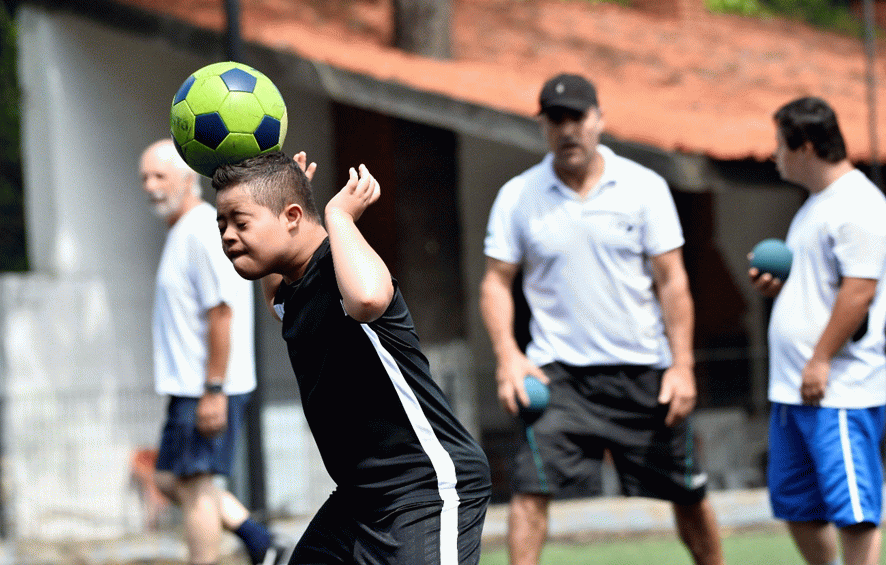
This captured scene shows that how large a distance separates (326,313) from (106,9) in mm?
7350

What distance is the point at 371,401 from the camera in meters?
3.45

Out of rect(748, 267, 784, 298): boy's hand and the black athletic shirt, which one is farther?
rect(748, 267, 784, 298): boy's hand

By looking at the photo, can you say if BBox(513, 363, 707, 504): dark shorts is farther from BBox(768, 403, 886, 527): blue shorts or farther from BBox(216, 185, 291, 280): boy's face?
BBox(216, 185, 291, 280): boy's face

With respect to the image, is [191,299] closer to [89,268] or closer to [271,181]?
[271,181]

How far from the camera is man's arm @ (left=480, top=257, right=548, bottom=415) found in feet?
17.1

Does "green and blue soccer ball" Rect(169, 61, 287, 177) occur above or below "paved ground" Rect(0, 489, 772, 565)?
above

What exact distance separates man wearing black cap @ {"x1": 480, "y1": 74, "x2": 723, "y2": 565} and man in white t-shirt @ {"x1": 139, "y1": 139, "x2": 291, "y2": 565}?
1314 mm

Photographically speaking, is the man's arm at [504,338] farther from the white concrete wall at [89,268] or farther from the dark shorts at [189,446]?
the white concrete wall at [89,268]

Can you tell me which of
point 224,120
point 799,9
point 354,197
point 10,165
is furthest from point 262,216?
point 799,9

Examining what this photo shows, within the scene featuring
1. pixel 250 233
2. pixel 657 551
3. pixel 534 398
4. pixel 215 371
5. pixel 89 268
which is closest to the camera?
pixel 250 233

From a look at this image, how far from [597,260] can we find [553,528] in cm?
327

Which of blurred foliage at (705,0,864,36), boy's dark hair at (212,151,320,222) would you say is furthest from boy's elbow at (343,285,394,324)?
blurred foliage at (705,0,864,36)

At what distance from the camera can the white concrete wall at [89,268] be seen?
32.4ft

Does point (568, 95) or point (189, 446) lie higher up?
point (568, 95)
